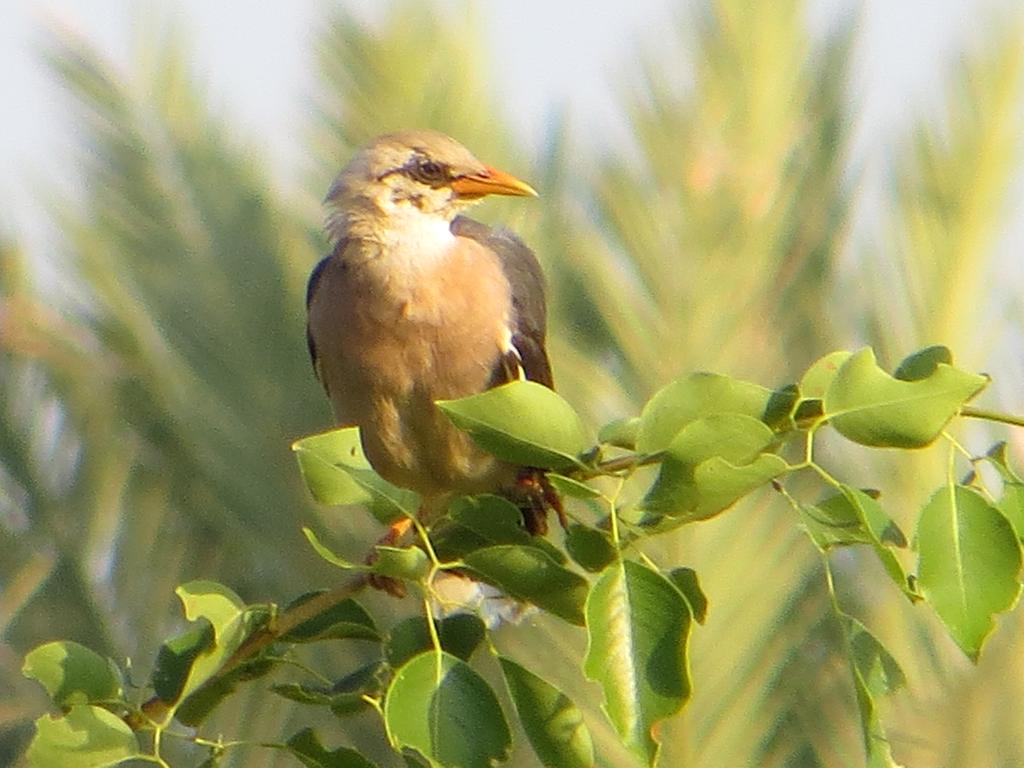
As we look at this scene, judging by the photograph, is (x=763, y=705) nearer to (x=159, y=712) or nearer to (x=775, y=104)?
(x=775, y=104)

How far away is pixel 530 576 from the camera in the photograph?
2.52 meters

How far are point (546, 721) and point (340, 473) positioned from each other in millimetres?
411

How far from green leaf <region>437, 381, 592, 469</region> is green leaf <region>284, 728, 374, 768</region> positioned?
1.59 feet

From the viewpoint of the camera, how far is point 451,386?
4738 mm

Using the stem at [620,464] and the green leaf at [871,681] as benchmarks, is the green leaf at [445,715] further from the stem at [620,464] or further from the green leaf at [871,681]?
the green leaf at [871,681]

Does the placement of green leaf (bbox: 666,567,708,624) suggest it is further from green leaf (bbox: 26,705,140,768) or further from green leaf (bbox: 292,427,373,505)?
green leaf (bbox: 26,705,140,768)

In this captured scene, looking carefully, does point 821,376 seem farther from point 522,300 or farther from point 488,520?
point 522,300

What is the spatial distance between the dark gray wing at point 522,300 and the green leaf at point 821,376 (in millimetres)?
2272

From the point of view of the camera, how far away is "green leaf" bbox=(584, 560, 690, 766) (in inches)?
90.0

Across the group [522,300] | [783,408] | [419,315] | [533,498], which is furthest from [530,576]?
[522,300]

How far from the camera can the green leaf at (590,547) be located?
2408 mm

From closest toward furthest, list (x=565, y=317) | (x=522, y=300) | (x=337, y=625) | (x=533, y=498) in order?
1. (x=337, y=625)
2. (x=533, y=498)
3. (x=522, y=300)
4. (x=565, y=317)

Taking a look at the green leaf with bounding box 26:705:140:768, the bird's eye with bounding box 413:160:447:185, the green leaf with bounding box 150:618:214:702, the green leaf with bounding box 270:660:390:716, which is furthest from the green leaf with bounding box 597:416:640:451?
the bird's eye with bounding box 413:160:447:185

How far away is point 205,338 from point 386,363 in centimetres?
330
